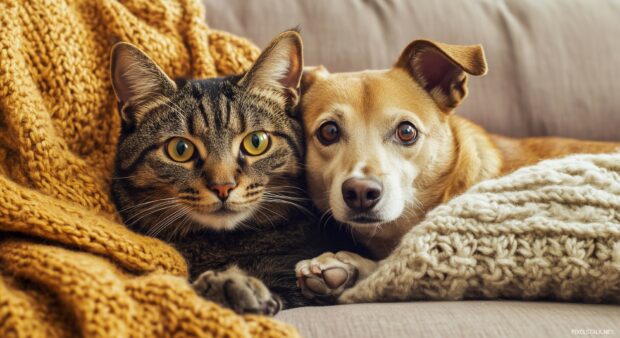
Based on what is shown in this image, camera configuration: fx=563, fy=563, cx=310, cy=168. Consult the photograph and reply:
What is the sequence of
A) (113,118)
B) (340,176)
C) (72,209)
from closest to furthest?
(72,209)
(340,176)
(113,118)

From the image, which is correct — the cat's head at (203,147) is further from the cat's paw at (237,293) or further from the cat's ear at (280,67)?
the cat's paw at (237,293)

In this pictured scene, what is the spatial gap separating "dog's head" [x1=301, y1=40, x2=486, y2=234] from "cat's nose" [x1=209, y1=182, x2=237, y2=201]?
0.87 feet

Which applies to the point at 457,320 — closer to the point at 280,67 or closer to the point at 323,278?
the point at 323,278

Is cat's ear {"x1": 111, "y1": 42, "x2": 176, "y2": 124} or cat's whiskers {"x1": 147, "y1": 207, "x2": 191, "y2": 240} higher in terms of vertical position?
cat's ear {"x1": 111, "y1": 42, "x2": 176, "y2": 124}

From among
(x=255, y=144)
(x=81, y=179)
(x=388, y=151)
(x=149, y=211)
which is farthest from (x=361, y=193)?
(x=81, y=179)

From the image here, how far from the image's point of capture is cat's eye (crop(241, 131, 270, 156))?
4.87ft

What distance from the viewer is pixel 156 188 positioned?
1.49 metres

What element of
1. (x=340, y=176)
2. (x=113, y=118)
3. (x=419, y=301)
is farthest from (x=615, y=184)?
(x=113, y=118)

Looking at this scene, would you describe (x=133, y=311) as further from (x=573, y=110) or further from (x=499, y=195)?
(x=573, y=110)

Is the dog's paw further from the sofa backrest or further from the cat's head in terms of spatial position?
the sofa backrest

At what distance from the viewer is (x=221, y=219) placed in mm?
1417

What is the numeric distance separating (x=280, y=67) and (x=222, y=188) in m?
0.41

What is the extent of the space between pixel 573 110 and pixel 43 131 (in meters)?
1.78

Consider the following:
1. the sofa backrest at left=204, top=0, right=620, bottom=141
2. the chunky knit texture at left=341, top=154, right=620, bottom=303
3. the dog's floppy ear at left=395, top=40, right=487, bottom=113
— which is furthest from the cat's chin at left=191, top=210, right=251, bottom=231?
the sofa backrest at left=204, top=0, right=620, bottom=141
